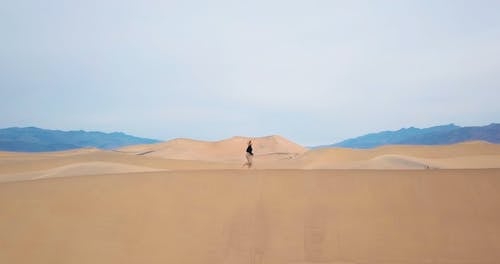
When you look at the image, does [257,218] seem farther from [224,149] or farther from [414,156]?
[224,149]

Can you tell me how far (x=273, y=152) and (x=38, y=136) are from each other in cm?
15262

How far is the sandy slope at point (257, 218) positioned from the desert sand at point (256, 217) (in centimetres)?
3

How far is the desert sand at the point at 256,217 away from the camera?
367 inches

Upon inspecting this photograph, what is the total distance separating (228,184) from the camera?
12133 millimetres

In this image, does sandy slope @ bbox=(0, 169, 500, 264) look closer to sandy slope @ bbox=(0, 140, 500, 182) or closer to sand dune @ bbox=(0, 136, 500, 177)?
sandy slope @ bbox=(0, 140, 500, 182)

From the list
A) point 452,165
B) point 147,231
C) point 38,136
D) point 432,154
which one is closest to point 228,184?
point 147,231

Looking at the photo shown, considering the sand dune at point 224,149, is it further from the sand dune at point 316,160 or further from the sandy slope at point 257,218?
the sandy slope at point 257,218

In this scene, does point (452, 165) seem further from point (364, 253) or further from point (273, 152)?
point (273, 152)

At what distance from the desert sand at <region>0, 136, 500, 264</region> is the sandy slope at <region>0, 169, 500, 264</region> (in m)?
0.03

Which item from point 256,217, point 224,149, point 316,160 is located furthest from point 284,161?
point 224,149

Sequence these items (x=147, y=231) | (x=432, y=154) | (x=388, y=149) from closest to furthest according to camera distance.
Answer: (x=147, y=231), (x=432, y=154), (x=388, y=149)

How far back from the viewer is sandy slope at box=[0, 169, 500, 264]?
9.31m

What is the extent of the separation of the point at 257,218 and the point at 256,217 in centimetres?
5

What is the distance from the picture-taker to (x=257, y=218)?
34.8ft
